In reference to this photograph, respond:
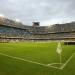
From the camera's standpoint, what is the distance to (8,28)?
423 feet

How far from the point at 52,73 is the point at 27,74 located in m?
1.24

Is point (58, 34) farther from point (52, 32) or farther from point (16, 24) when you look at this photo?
point (16, 24)

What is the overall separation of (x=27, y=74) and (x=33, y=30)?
13850 centimetres

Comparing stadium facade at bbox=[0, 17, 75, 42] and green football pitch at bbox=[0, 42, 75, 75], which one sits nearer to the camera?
green football pitch at bbox=[0, 42, 75, 75]

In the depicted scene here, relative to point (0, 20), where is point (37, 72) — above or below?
below

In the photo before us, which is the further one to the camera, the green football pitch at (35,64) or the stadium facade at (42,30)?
the stadium facade at (42,30)

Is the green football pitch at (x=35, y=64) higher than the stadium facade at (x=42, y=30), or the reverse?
the stadium facade at (x=42, y=30)

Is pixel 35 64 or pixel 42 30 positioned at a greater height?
Result: pixel 42 30

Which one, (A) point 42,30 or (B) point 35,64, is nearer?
(B) point 35,64

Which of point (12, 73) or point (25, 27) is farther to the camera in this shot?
point (25, 27)

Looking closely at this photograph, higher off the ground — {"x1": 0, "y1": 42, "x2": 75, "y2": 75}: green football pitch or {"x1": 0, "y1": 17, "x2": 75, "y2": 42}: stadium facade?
{"x1": 0, "y1": 17, "x2": 75, "y2": 42}: stadium facade

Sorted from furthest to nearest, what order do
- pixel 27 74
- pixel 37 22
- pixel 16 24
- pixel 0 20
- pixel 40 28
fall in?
pixel 37 22 → pixel 40 28 → pixel 16 24 → pixel 0 20 → pixel 27 74

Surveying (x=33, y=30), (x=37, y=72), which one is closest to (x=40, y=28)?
(x=33, y=30)

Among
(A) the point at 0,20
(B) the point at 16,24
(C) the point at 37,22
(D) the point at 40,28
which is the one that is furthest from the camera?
(C) the point at 37,22
